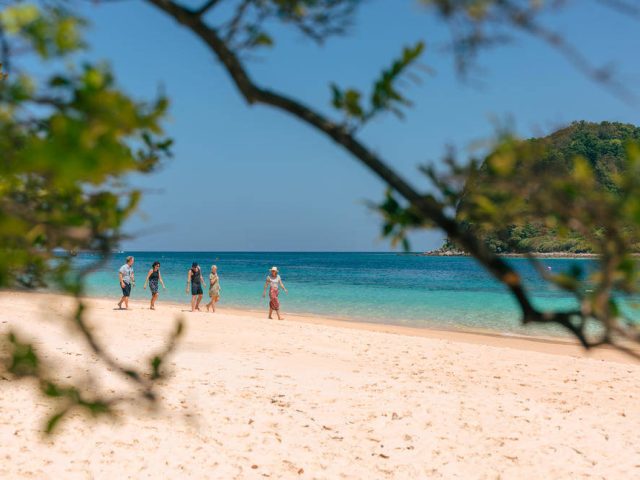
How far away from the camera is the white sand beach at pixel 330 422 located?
19.5 feet

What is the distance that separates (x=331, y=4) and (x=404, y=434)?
6083 millimetres

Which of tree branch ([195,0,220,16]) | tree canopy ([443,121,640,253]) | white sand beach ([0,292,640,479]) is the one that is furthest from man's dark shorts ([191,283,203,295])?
tree canopy ([443,121,640,253])

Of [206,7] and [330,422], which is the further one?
[330,422]

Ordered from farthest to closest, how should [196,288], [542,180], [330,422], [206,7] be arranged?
[196,288], [330,422], [206,7], [542,180]

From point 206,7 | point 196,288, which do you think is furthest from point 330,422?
point 196,288

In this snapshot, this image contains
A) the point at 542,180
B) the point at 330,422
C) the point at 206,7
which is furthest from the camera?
the point at 330,422

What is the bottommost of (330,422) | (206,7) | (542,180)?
(330,422)

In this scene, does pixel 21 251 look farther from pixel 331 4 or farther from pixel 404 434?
pixel 404 434

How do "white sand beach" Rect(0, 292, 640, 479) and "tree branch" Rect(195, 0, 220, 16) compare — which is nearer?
"tree branch" Rect(195, 0, 220, 16)

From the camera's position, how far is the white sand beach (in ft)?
19.5

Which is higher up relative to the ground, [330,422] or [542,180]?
[542,180]

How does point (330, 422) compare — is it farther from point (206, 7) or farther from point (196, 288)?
point (196, 288)

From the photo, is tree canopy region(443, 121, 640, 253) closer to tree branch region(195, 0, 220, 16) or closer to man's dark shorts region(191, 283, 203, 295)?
tree branch region(195, 0, 220, 16)

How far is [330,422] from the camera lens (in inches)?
284
